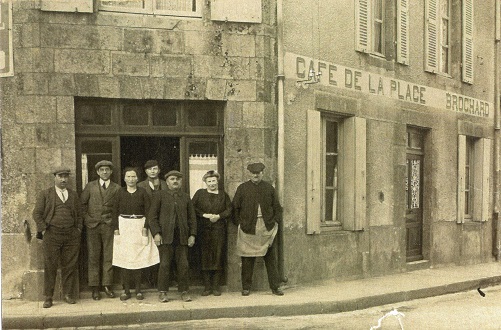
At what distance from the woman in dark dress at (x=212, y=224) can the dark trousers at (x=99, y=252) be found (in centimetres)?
123

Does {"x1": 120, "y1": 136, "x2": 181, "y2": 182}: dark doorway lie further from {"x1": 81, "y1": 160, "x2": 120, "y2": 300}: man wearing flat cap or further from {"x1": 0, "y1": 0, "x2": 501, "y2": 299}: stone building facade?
{"x1": 81, "y1": 160, "x2": 120, "y2": 300}: man wearing flat cap

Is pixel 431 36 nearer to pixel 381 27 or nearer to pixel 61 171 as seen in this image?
pixel 381 27

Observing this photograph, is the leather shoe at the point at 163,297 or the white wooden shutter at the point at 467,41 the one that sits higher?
the white wooden shutter at the point at 467,41

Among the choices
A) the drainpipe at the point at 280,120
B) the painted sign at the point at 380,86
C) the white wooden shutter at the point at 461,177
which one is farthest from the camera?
the white wooden shutter at the point at 461,177

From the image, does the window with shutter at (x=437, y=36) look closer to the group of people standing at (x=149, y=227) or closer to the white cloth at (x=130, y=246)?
the group of people standing at (x=149, y=227)

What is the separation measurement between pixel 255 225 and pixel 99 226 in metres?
2.10

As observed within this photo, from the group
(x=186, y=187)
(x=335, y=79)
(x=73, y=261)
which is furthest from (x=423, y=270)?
(x=73, y=261)

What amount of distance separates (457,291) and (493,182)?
461cm

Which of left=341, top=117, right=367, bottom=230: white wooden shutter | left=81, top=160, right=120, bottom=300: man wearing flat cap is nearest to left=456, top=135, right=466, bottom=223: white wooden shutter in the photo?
left=341, top=117, right=367, bottom=230: white wooden shutter

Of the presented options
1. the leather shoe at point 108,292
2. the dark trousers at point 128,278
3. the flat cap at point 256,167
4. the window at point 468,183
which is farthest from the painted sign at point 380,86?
the leather shoe at point 108,292

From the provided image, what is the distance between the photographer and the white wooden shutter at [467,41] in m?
12.2

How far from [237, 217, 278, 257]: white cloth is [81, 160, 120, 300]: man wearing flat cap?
1.74 metres

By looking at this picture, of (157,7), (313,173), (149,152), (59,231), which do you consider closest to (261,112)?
(313,173)

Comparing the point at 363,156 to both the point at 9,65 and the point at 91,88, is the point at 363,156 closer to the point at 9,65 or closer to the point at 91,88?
the point at 91,88
